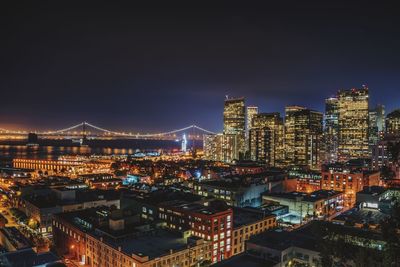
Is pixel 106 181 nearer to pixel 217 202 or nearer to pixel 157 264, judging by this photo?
pixel 217 202

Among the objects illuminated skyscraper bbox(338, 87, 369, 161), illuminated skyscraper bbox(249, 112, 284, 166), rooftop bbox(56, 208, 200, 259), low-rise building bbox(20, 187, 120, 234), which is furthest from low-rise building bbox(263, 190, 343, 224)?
illuminated skyscraper bbox(338, 87, 369, 161)

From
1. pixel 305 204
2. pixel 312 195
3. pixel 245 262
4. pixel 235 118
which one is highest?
pixel 235 118

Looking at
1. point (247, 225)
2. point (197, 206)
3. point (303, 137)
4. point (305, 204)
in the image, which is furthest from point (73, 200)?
point (303, 137)

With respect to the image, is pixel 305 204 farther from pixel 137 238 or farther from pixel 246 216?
pixel 137 238

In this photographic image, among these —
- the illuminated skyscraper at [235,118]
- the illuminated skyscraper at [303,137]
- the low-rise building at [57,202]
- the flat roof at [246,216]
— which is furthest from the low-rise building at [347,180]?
the illuminated skyscraper at [235,118]

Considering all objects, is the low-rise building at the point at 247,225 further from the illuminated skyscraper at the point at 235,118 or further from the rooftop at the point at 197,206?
the illuminated skyscraper at the point at 235,118

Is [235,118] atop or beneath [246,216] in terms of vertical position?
atop

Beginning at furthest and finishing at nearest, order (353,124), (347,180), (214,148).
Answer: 1. (214,148)
2. (353,124)
3. (347,180)
